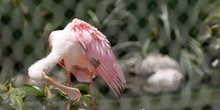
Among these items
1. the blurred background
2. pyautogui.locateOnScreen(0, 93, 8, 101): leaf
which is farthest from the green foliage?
the blurred background

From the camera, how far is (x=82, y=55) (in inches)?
40.9

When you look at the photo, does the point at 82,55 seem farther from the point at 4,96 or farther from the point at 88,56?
the point at 4,96

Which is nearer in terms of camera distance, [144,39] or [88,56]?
[88,56]

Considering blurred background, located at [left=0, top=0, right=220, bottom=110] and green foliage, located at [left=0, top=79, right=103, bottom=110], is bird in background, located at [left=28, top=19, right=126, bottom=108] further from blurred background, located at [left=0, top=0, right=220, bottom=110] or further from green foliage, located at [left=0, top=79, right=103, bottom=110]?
blurred background, located at [left=0, top=0, right=220, bottom=110]

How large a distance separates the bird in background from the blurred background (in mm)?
862

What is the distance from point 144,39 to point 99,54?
960 millimetres

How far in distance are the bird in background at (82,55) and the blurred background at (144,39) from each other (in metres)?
0.86

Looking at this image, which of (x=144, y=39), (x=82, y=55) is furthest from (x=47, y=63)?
(x=144, y=39)

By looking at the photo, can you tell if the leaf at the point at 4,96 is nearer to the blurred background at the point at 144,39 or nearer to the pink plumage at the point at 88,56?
the pink plumage at the point at 88,56

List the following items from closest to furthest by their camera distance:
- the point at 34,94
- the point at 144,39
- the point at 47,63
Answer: the point at 47,63 → the point at 34,94 → the point at 144,39

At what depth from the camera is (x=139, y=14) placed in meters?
1.99

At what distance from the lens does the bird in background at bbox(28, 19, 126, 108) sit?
3.28 feet

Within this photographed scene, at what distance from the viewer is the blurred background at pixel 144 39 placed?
1.97 metres

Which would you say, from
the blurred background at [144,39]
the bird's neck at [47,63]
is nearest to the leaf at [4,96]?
the bird's neck at [47,63]
